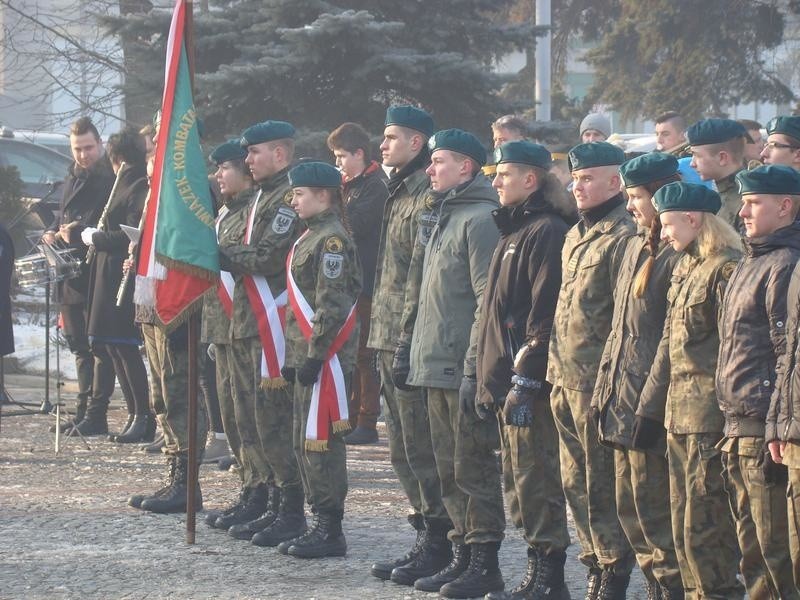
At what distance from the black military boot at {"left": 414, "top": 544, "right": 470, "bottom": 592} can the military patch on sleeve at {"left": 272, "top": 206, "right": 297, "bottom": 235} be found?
2.09 metres

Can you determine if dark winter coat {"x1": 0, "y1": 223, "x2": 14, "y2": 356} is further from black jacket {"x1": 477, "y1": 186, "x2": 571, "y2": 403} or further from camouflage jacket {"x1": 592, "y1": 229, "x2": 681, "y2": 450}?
camouflage jacket {"x1": 592, "y1": 229, "x2": 681, "y2": 450}

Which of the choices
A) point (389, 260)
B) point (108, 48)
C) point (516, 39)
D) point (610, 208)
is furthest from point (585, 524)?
point (108, 48)

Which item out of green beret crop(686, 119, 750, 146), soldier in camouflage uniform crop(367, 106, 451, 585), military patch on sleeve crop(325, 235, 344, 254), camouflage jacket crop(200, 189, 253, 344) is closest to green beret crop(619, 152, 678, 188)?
green beret crop(686, 119, 750, 146)

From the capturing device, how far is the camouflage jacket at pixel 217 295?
344 inches

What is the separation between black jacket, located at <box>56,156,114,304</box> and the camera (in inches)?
490

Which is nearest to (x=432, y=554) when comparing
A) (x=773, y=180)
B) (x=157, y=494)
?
(x=157, y=494)

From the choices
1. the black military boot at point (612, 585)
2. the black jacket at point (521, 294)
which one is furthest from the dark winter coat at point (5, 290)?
the black military boot at point (612, 585)

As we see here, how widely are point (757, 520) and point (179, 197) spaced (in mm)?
3999

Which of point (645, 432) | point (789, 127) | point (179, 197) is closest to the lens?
point (645, 432)

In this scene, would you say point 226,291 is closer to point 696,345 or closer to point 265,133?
Answer: point 265,133

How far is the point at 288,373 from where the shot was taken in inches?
322

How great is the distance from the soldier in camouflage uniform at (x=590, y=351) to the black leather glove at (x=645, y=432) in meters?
0.36

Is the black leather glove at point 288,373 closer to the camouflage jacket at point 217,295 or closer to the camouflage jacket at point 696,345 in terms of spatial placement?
the camouflage jacket at point 217,295

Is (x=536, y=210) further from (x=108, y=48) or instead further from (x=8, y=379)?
(x=108, y=48)
